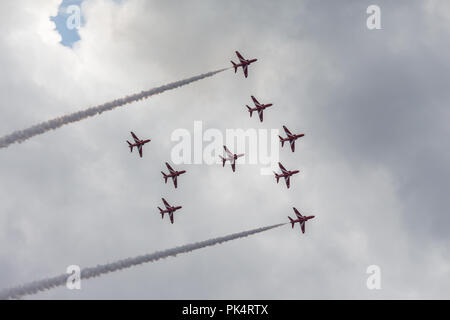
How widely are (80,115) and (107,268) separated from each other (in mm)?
31226

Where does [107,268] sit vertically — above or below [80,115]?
below

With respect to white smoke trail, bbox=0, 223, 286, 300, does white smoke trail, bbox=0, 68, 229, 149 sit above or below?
above

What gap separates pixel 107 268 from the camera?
15975 centimetres

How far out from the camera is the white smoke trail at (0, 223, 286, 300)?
145375 mm

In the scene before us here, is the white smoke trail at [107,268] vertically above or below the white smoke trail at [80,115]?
below

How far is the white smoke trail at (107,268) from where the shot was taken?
477ft

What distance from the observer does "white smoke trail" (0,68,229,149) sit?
14975 cm

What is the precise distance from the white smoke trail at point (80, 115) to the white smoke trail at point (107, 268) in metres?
26.4

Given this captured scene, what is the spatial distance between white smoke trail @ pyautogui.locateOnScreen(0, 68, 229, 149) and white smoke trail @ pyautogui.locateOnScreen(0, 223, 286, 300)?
2643cm

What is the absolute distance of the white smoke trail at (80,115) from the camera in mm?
149750
